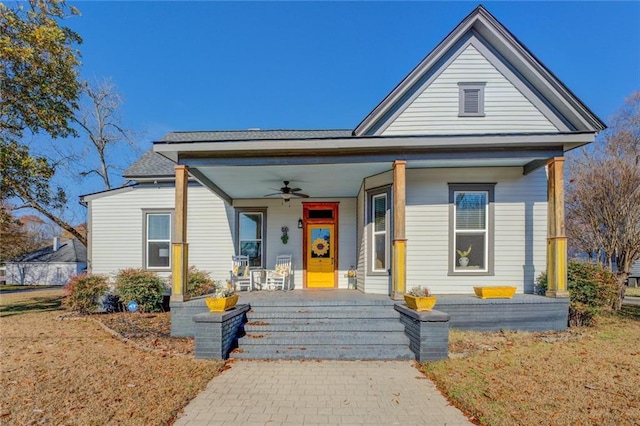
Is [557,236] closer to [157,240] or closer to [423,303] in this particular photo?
[423,303]

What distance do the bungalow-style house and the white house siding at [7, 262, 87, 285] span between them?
74.2ft

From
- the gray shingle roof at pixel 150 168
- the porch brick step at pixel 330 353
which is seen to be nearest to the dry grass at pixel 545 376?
the porch brick step at pixel 330 353

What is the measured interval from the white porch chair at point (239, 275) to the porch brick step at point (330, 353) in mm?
3924

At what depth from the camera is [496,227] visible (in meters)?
8.08

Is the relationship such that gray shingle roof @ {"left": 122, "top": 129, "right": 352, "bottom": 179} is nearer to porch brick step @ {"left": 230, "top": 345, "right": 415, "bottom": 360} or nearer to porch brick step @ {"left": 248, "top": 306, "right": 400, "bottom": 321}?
porch brick step @ {"left": 248, "top": 306, "right": 400, "bottom": 321}

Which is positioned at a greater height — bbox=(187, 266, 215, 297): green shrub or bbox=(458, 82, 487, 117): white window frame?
bbox=(458, 82, 487, 117): white window frame

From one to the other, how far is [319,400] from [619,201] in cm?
979

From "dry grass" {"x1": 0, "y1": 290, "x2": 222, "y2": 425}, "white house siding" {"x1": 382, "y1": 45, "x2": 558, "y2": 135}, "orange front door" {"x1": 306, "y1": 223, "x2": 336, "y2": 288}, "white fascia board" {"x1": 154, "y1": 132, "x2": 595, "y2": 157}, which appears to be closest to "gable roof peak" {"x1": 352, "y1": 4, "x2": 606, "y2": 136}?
"white house siding" {"x1": 382, "y1": 45, "x2": 558, "y2": 135}

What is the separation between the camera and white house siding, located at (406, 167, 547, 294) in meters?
8.05

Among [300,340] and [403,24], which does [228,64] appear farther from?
[300,340]

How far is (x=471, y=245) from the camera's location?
8.14m

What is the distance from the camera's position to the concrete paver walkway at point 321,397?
346 cm

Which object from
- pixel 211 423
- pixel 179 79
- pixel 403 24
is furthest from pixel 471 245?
pixel 179 79

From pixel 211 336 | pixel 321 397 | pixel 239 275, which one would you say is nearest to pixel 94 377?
pixel 211 336
